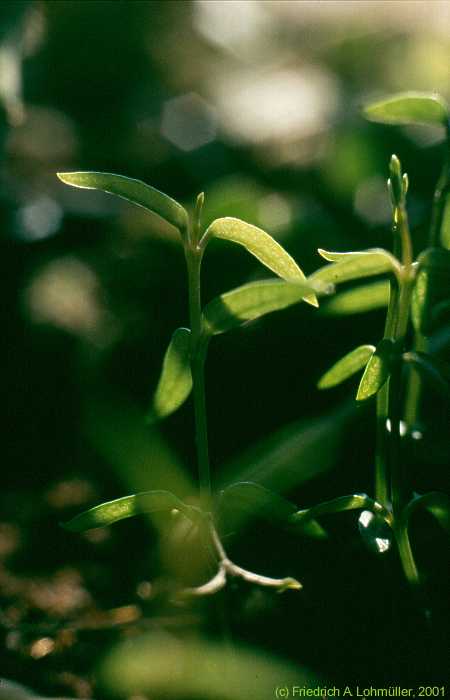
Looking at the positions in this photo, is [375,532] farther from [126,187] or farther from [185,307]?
[185,307]

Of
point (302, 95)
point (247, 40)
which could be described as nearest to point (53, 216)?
point (302, 95)

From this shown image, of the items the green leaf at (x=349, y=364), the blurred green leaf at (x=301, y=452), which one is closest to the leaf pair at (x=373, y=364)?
the green leaf at (x=349, y=364)

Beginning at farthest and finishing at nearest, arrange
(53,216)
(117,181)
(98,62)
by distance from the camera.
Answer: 1. (98,62)
2. (53,216)
3. (117,181)

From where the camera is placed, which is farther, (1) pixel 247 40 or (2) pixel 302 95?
(1) pixel 247 40

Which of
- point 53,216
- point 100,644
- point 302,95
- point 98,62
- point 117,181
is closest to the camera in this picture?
point 117,181

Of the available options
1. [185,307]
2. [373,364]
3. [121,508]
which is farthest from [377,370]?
[185,307]

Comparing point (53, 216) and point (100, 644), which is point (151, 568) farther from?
point (53, 216)

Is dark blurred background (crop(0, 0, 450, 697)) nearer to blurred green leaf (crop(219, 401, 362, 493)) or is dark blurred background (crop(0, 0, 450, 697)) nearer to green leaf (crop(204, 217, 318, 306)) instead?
blurred green leaf (crop(219, 401, 362, 493))
